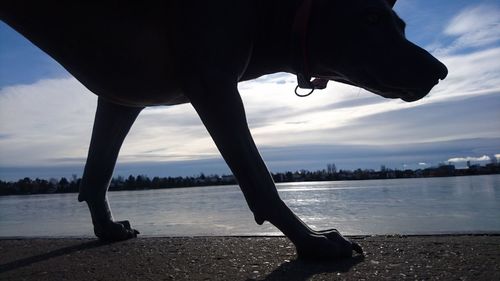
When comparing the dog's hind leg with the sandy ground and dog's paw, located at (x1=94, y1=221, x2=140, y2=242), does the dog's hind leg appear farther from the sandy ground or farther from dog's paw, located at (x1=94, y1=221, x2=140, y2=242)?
the sandy ground

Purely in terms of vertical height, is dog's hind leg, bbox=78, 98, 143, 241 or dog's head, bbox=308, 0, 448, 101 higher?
dog's head, bbox=308, 0, 448, 101

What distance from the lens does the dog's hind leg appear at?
3.59m

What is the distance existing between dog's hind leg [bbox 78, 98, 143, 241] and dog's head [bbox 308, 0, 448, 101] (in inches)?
64.6

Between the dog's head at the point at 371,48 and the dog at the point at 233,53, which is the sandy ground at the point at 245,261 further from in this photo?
the dog's head at the point at 371,48

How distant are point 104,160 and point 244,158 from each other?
1626mm

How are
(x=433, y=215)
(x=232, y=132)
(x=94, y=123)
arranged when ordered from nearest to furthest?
(x=232, y=132) → (x=94, y=123) → (x=433, y=215)

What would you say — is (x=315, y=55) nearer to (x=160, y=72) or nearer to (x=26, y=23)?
(x=160, y=72)

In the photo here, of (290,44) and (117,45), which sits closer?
(117,45)

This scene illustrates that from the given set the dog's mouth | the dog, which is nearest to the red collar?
the dog

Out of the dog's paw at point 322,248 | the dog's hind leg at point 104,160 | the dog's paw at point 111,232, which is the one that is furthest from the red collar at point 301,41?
the dog's paw at point 111,232

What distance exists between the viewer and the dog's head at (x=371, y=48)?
8.94 feet

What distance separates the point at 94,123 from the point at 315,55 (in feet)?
6.17

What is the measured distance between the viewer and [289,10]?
9.32 ft

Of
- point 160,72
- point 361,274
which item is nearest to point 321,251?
point 361,274
